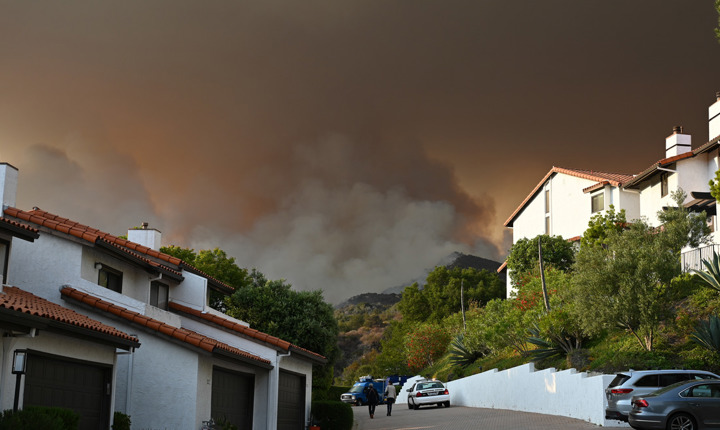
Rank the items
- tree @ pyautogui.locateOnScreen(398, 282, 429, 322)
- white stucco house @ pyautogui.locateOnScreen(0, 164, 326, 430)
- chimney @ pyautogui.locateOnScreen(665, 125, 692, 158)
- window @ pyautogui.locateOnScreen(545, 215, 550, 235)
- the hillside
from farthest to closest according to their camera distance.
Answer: the hillside
tree @ pyautogui.locateOnScreen(398, 282, 429, 322)
window @ pyautogui.locateOnScreen(545, 215, 550, 235)
chimney @ pyautogui.locateOnScreen(665, 125, 692, 158)
white stucco house @ pyautogui.locateOnScreen(0, 164, 326, 430)

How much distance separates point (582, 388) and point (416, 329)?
35.6 m

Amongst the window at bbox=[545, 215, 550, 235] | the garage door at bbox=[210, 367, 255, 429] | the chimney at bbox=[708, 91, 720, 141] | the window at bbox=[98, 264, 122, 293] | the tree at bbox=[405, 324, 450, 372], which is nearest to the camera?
the garage door at bbox=[210, 367, 255, 429]

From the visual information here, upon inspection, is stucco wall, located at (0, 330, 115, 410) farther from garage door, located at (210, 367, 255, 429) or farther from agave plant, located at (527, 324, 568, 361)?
agave plant, located at (527, 324, 568, 361)

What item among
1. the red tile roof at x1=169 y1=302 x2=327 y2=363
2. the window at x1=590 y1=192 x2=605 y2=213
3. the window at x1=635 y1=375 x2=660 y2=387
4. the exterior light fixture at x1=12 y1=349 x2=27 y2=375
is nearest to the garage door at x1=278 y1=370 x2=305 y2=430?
the red tile roof at x1=169 y1=302 x2=327 y2=363

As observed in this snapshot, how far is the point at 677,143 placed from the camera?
146 ft

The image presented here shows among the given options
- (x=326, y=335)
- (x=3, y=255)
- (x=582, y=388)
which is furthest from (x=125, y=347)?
(x=326, y=335)

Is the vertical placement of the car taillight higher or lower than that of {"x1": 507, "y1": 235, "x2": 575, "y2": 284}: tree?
lower

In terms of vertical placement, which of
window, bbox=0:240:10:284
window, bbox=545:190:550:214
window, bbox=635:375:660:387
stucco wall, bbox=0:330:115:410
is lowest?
window, bbox=635:375:660:387

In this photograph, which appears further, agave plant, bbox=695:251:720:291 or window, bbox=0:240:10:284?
agave plant, bbox=695:251:720:291

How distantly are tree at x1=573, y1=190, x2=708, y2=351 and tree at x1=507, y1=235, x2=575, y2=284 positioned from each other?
1905 cm

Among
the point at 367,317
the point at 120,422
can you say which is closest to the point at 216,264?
the point at 120,422

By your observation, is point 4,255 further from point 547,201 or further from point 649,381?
point 547,201

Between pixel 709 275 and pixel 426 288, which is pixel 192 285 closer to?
pixel 709 275

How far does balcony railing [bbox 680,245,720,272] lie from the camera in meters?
32.9
